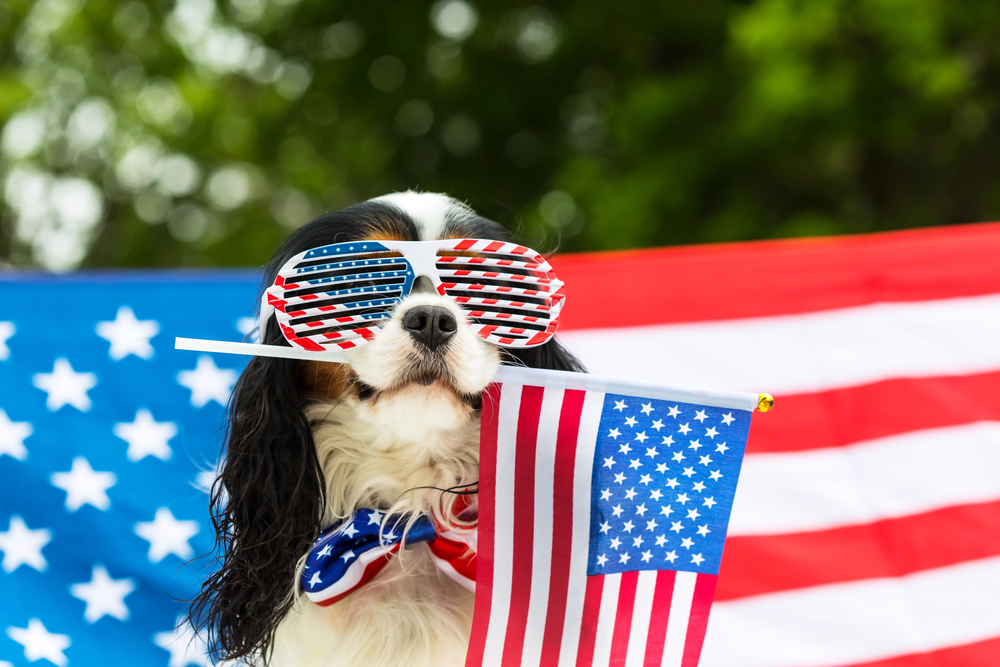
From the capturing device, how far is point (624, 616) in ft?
5.49

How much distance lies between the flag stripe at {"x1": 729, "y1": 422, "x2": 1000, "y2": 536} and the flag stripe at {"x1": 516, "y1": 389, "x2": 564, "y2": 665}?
1.35 m

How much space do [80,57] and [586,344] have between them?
11.7 meters

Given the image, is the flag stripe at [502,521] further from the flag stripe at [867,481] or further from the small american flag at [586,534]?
the flag stripe at [867,481]

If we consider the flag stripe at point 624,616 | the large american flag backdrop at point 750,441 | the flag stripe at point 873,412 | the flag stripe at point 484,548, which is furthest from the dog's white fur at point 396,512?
the flag stripe at point 873,412

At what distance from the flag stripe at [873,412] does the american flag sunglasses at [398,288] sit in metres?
1.52

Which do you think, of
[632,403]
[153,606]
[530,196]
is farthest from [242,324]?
[530,196]

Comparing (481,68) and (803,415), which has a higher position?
(481,68)

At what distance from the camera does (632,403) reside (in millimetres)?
1637

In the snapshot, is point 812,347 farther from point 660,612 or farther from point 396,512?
point 396,512

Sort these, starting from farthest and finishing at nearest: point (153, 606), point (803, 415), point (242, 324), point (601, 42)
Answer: point (601, 42) → point (242, 324) → point (803, 415) → point (153, 606)

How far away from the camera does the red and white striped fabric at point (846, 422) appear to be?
8.71 feet

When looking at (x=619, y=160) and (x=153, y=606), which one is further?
(x=619, y=160)

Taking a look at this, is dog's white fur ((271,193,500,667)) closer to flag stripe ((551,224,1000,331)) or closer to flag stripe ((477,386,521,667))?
flag stripe ((477,386,521,667))

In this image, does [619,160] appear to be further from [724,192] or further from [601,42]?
[601,42]
